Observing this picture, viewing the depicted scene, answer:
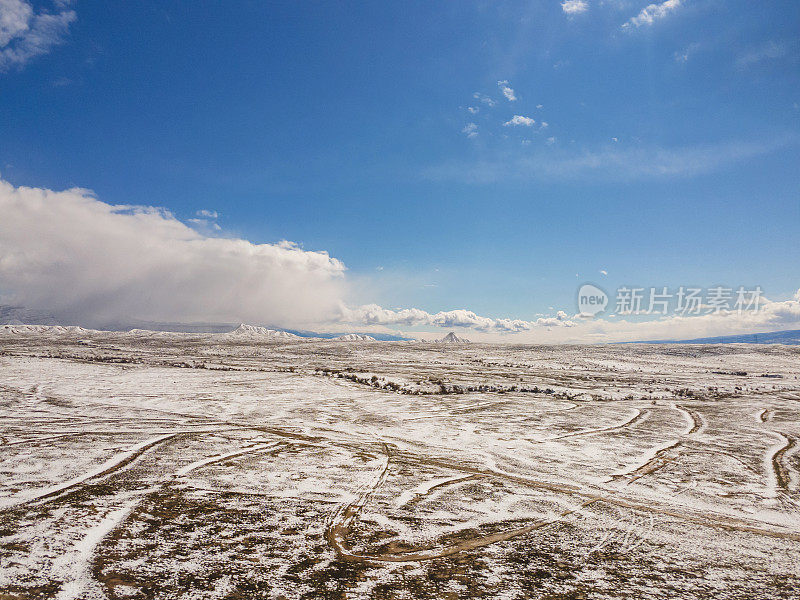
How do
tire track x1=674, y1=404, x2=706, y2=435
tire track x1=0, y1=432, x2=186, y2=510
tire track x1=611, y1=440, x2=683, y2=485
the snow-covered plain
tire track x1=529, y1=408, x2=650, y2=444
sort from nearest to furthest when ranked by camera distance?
the snow-covered plain < tire track x1=0, y1=432, x2=186, y2=510 < tire track x1=611, y1=440, x2=683, y2=485 < tire track x1=529, y1=408, x2=650, y2=444 < tire track x1=674, y1=404, x2=706, y2=435

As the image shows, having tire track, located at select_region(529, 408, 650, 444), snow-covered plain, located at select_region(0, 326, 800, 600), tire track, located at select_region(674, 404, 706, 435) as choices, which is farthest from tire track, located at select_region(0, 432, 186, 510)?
tire track, located at select_region(674, 404, 706, 435)

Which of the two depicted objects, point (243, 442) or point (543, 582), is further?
point (243, 442)

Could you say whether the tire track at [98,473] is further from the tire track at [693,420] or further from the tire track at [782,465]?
the tire track at [693,420]

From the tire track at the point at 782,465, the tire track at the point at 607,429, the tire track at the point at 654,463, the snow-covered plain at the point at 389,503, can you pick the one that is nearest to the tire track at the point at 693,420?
the snow-covered plain at the point at 389,503

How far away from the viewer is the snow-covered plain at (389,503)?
573 cm

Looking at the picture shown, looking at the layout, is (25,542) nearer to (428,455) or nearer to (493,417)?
(428,455)

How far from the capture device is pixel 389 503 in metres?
8.56

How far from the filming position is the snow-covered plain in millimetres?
5730

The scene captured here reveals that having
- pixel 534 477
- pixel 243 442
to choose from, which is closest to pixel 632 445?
pixel 534 477

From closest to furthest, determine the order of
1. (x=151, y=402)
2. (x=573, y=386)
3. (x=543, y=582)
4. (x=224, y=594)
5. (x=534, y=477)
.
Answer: (x=224, y=594), (x=543, y=582), (x=534, y=477), (x=151, y=402), (x=573, y=386)

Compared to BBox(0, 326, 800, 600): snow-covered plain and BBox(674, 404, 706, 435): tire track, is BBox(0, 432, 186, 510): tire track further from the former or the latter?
BBox(674, 404, 706, 435): tire track

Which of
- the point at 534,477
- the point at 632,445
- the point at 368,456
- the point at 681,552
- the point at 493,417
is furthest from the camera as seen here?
the point at 493,417

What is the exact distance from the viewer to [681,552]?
22.4 ft

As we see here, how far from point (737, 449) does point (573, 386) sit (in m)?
18.5
